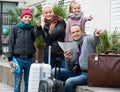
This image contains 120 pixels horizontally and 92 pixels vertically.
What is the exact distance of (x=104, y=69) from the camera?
18.8 feet

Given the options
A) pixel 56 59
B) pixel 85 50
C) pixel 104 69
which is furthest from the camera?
pixel 56 59

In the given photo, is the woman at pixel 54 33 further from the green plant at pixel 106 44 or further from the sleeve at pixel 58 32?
the green plant at pixel 106 44

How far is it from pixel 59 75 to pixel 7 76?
4579 millimetres

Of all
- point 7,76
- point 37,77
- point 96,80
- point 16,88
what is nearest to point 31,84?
point 37,77

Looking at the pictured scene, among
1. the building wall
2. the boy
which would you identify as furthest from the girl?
the building wall

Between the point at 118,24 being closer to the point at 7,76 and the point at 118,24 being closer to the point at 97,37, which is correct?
the point at 7,76

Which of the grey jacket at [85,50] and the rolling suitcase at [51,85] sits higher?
the grey jacket at [85,50]

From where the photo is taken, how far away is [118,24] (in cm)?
1238

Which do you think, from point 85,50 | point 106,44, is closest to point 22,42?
point 85,50

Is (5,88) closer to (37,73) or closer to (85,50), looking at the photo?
(37,73)

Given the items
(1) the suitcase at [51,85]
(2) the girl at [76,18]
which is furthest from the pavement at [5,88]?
(1) the suitcase at [51,85]

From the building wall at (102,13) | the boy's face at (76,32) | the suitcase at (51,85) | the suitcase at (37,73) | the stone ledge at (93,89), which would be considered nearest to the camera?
the stone ledge at (93,89)

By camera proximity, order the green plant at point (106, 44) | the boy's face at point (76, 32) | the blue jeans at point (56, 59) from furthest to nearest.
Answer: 1. the blue jeans at point (56, 59)
2. the green plant at point (106, 44)
3. the boy's face at point (76, 32)

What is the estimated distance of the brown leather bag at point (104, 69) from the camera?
18.6 ft
